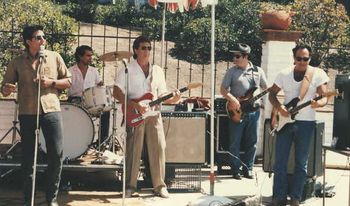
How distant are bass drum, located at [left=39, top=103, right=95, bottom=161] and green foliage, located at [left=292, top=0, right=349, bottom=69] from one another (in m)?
14.0

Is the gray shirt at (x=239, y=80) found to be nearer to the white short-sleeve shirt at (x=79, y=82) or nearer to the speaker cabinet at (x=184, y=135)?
the speaker cabinet at (x=184, y=135)

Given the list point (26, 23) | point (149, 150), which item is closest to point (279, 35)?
point (149, 150)

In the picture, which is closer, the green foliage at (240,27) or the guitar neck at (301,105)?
the guitar neck at (301,105)

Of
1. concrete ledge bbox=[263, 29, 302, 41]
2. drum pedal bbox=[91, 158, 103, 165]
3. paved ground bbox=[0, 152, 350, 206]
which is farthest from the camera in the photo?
concrete ledge bbox=[263, 29, 302, 41]

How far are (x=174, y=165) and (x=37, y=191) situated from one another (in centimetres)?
173

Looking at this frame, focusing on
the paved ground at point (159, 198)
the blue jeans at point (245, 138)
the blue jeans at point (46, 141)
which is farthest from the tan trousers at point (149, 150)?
the blue jeans at point (245, 138)

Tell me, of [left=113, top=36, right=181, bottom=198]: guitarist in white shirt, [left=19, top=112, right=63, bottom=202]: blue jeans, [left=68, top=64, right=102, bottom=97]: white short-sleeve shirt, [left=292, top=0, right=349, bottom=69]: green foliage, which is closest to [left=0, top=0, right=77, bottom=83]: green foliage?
[left=68, top=64, right=102, bottom=97]: white short-sleeve shirt

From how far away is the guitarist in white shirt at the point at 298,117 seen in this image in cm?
692

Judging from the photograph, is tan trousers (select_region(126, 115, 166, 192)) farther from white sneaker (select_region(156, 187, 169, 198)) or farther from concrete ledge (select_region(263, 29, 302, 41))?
concrete ledge (select_region(263, 29, 302, 41))

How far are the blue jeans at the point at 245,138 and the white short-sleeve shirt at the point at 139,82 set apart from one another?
5.01 ft

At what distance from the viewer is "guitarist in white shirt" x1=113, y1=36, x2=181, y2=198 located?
768 cm

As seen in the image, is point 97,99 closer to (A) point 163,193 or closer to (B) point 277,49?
(A) point 163,193

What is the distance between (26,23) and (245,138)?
7.88 meters

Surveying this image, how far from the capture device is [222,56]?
2056cm
